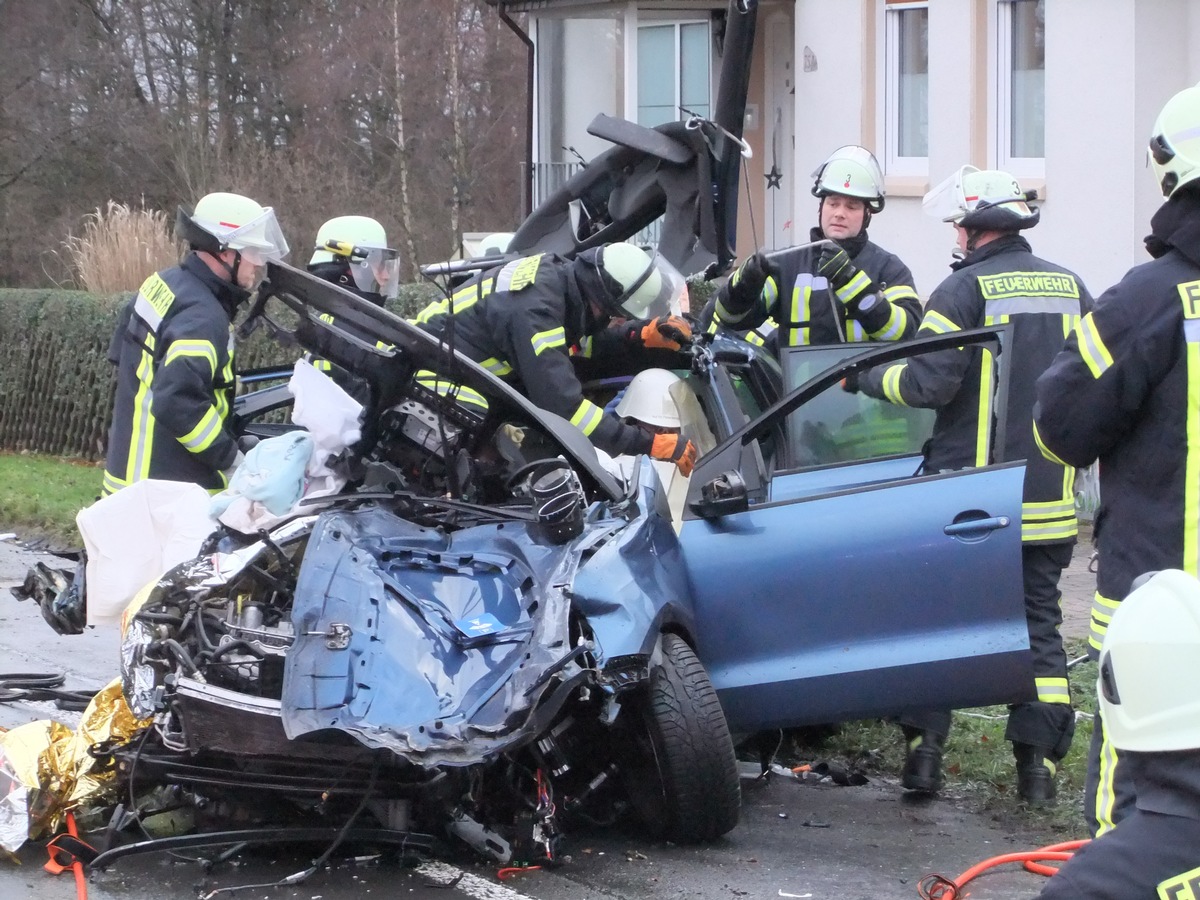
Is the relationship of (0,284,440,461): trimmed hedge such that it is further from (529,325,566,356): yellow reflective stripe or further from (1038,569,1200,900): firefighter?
(1038,569,1200,900): firefighter

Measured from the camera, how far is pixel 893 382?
17.1ft

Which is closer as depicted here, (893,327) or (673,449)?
(673,449)

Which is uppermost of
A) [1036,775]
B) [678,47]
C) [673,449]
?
[678,47]

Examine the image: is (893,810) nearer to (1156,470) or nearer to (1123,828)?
(1156,470)

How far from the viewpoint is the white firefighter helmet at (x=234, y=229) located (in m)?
5.73

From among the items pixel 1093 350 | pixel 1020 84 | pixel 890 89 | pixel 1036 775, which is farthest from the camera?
pixel 890 89

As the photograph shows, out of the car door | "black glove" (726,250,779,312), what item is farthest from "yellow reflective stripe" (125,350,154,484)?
"black glove" (726,250,779,312)

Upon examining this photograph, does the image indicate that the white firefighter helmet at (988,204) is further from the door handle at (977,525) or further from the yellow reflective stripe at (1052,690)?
the yellow reflective stripe at (1052,690)

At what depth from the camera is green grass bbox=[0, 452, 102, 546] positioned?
1089 centimetres

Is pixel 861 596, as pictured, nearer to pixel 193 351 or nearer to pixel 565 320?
pixel 565 320

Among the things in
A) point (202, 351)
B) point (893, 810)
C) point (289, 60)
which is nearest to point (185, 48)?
point (289, 60)

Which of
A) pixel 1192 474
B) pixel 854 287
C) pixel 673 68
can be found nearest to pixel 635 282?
pixel 854 287

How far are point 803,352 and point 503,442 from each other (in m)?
1.22

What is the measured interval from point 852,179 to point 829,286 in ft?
1.72
